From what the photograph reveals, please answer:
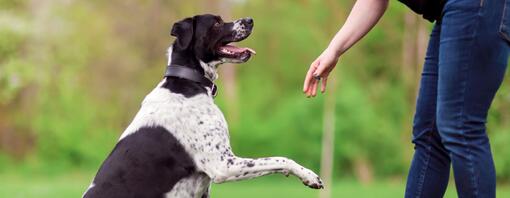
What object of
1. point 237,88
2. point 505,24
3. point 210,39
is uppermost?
point 505,24

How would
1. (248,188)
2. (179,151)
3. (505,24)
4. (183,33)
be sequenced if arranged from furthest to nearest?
(248,188) → (183,33) → (179,151) → (505,24)

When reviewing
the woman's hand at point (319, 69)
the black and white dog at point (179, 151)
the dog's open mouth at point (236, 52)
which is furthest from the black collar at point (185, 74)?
the woman's hand at point (319, 69)

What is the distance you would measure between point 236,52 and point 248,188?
57.9ft

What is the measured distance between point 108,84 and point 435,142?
23.9 m

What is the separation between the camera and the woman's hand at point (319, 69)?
3.30 m

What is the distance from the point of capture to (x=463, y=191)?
2965 mm

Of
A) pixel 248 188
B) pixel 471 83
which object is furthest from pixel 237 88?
pixel 471 83

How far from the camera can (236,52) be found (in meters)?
4.24

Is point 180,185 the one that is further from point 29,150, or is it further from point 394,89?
point 29,150

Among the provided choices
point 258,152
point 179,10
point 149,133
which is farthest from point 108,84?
point 149,133

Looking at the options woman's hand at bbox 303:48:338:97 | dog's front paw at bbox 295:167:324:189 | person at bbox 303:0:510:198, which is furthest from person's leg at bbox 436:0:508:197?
dog's front paw at bbox 295:167:324:189

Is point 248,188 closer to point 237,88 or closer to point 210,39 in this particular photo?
point 237,88

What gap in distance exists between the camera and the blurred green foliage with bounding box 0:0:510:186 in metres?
23.4

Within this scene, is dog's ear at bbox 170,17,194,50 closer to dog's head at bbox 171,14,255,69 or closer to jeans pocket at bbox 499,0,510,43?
dog's head at bbox 171,14,255,69
